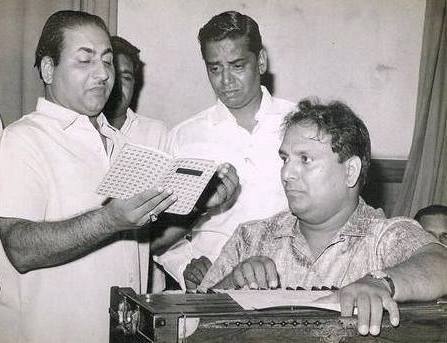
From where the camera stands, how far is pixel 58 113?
2494 millimetres

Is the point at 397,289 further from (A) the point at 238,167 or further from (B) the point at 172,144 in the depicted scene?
(B) the point at 172,144

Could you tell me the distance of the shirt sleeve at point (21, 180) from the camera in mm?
2246

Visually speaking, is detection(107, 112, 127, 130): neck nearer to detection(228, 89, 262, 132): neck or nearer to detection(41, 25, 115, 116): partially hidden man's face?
detection(228, 89, 262, 132): neck

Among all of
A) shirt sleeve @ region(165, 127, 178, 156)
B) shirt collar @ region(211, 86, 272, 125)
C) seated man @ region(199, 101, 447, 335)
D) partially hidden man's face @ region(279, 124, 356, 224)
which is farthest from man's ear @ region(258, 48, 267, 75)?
partially hidden man's face @ region(279, 124, 356, 224)

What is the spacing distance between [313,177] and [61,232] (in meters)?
0.98

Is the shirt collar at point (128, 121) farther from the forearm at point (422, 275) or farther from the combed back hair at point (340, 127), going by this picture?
the forearm at point (422, 275)

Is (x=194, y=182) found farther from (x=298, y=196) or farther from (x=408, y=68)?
(x=408, y=68)

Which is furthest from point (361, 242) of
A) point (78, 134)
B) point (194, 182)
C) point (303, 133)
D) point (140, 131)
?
point (140, 131)

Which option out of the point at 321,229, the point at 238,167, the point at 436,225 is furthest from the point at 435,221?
the point at 321,229

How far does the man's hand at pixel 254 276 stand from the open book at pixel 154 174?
0.30 m

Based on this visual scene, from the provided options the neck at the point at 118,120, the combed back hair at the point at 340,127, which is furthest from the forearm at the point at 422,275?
the neck at the point at 118,120

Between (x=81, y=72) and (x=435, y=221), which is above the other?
(x=81, y=72)

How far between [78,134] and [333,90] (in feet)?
9.30

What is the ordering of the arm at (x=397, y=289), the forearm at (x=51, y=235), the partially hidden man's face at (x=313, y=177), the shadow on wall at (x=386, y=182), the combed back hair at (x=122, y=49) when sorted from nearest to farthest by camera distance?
the arm at (x=397, y=289) → the forearm at (x=51, y=235) → the partially hidden man's face at (x=313, y=177) → the combed back hair at (x=122, y=49) → the shadow on wall at (x=386, y=182)
